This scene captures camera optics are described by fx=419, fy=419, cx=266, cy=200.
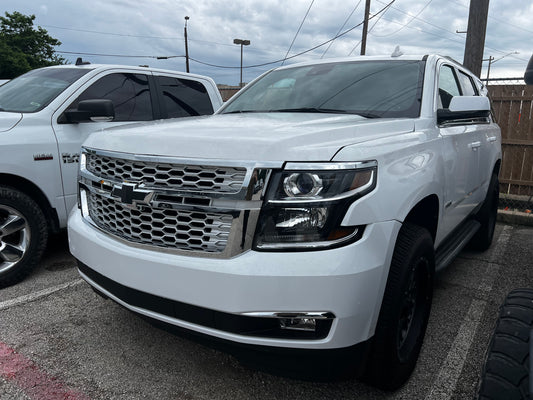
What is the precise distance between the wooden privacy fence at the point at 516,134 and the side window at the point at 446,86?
4.06 metres

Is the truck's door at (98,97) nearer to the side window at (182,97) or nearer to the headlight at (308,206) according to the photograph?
the side window at (182,97)

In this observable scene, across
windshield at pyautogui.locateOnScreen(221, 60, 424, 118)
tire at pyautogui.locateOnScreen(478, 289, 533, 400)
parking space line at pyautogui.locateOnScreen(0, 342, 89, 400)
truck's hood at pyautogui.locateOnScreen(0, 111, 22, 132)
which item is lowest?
parking space line at pyautogui.locateOnScreen(0, 342, 89, 400)

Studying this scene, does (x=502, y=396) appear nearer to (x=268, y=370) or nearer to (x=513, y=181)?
(x=268, y=370)

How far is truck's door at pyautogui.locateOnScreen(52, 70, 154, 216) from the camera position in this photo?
369 cm

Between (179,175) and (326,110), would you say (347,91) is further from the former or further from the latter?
(179,175)

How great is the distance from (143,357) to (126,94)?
115 inches

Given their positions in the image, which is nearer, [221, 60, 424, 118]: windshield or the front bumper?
the front bumper

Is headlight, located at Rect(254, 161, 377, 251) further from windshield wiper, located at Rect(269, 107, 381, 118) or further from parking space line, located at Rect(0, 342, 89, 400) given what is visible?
parking space line, located at Rect(0, 342, 89, 400)

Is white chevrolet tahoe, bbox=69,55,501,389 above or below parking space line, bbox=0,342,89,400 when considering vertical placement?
above

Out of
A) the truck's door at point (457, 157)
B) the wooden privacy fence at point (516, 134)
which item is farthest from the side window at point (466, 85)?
the wooden privacy fence at point (516, 134)

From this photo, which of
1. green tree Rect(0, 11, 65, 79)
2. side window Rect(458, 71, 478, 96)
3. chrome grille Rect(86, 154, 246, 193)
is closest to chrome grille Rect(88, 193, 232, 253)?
chrome grille Rect(86, 154, 246, 193)

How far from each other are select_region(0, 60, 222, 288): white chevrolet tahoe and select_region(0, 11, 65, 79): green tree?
31774mm

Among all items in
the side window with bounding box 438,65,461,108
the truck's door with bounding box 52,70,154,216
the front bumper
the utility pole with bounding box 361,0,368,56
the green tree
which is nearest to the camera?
the front bumper

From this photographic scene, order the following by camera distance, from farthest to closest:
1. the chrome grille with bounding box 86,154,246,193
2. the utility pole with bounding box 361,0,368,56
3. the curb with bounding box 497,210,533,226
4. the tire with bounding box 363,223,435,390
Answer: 1. the utility pole with bounding box 361,0,368,56
2. the curb with bounding box 497,210,533,226
3. the tire with bounding box 363,223,435,390
4. the chrome grille with bounding box 86,154,246,193
